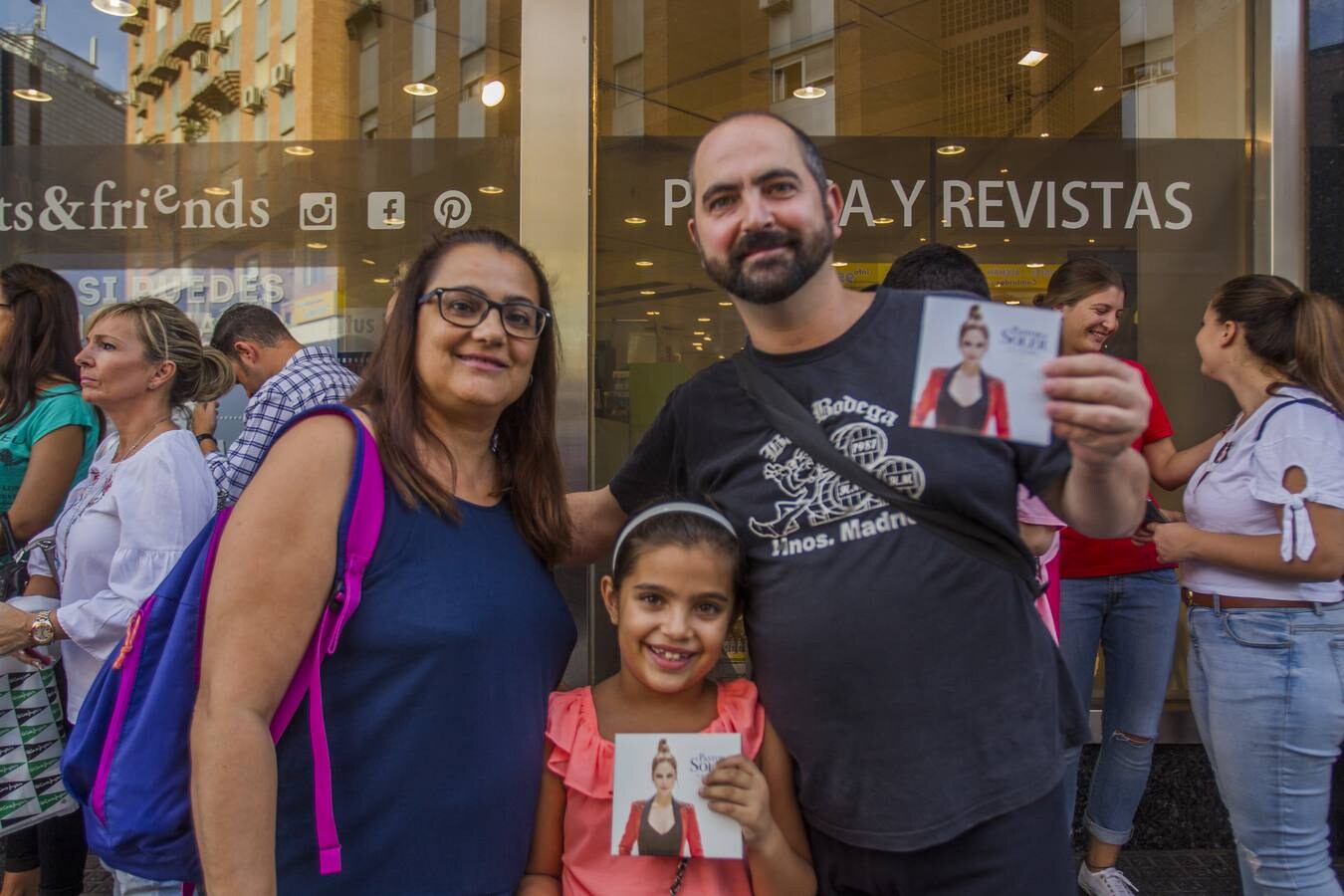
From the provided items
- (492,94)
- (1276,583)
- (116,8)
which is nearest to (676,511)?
(1276,583)

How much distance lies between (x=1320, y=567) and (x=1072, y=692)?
1379mm

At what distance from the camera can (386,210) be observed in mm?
4660

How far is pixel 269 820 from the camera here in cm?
148

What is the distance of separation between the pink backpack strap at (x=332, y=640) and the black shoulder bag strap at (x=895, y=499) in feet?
2.39

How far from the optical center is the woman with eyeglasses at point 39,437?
335cm

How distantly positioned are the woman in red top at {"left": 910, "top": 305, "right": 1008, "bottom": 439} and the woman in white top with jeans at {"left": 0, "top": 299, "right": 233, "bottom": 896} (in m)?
2.15

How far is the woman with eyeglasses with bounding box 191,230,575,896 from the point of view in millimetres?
1480

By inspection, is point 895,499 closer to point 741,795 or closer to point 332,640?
point 741,795

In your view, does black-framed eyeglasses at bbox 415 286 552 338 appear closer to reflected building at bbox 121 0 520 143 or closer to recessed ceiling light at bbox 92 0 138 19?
reflected building at bbox 121 0 520 143

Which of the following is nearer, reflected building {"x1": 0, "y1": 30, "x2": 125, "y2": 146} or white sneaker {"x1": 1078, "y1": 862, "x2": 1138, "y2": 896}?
white sneaker {"x1": 1078, "y1": 862, "x2": 1138, "y2": 896}

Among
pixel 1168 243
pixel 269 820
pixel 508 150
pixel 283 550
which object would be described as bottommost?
pixel 269 820

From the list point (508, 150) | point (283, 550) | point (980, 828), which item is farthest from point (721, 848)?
point (508, 150)

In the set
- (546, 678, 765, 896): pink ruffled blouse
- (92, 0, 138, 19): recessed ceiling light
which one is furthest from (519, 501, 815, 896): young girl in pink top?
(92, 0, 138, 19): recessed ceiling light

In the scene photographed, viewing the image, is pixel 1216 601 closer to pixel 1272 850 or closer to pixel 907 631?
pixel 1272 850
